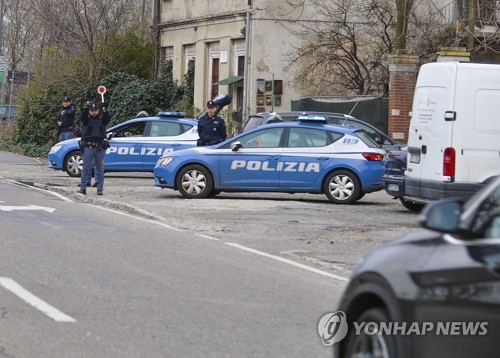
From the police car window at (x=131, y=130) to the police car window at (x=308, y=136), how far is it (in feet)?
22.3

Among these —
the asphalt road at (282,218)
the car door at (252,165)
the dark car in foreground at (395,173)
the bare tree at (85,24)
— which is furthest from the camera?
the bare tree at (85,24)

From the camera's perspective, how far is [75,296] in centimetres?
965

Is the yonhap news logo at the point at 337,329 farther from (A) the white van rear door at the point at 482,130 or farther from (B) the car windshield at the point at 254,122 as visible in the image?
(B) the car windshield at the point at 254,122

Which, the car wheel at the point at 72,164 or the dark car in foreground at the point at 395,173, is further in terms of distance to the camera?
the car wheel at the point at 72,164

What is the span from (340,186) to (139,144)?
735 cm

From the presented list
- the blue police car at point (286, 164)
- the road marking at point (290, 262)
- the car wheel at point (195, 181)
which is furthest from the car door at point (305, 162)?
the road marking at point (290, 262)

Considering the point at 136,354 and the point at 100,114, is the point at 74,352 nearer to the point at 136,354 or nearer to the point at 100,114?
the point at 136,354

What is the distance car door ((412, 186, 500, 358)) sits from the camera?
4.60m

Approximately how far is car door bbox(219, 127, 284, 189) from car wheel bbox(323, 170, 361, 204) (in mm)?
970

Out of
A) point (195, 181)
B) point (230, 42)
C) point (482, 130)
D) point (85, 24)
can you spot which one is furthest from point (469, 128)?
point (85, 24)

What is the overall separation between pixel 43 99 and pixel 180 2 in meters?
6.27

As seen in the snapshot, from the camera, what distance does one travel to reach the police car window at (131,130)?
2694 centimetres

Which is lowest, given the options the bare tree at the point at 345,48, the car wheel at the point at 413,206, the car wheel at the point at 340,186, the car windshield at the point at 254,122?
the car wheel at the point at 413,206

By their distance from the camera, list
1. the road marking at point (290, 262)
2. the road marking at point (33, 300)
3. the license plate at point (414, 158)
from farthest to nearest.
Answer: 1. the license plate at point (414, 158)
2. the road marking at point (290, 262)
3. the road marking at point (33, 300)
